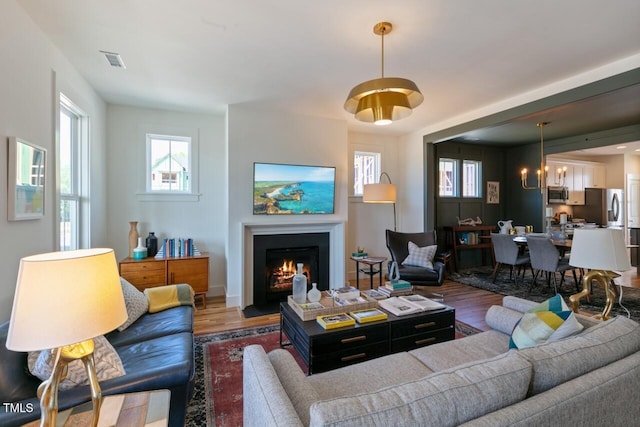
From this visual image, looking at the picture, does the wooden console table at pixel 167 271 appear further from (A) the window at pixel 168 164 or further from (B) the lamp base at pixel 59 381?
(B) the lamp base at pixel 59 381

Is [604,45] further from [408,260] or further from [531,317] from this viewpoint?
[408,260]

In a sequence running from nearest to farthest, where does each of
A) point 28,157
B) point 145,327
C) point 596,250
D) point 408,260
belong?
1. point 596,250
2. point 28,157
3. point 145,327
4. point 408,260

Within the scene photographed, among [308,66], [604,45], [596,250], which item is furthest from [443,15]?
[596,250]

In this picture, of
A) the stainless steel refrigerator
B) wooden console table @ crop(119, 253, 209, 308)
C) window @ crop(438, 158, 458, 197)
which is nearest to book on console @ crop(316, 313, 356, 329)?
wooden console table @ crop(119, 253, 209, 308)

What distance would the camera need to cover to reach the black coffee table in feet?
6.74

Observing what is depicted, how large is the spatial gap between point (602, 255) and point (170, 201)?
4574 millimetres

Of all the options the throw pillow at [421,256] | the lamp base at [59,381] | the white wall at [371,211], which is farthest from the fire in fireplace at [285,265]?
the lamp base at [59,381]

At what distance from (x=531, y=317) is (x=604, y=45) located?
8.31ft

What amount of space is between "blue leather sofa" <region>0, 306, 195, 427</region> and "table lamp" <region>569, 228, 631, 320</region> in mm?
2456

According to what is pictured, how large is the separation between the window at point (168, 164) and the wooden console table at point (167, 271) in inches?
41.7

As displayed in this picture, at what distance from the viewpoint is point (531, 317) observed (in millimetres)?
1599

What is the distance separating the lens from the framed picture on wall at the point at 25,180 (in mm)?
1914

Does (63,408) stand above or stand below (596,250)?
below

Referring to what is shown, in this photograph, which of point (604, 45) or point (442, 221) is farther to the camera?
point (442, 221)
